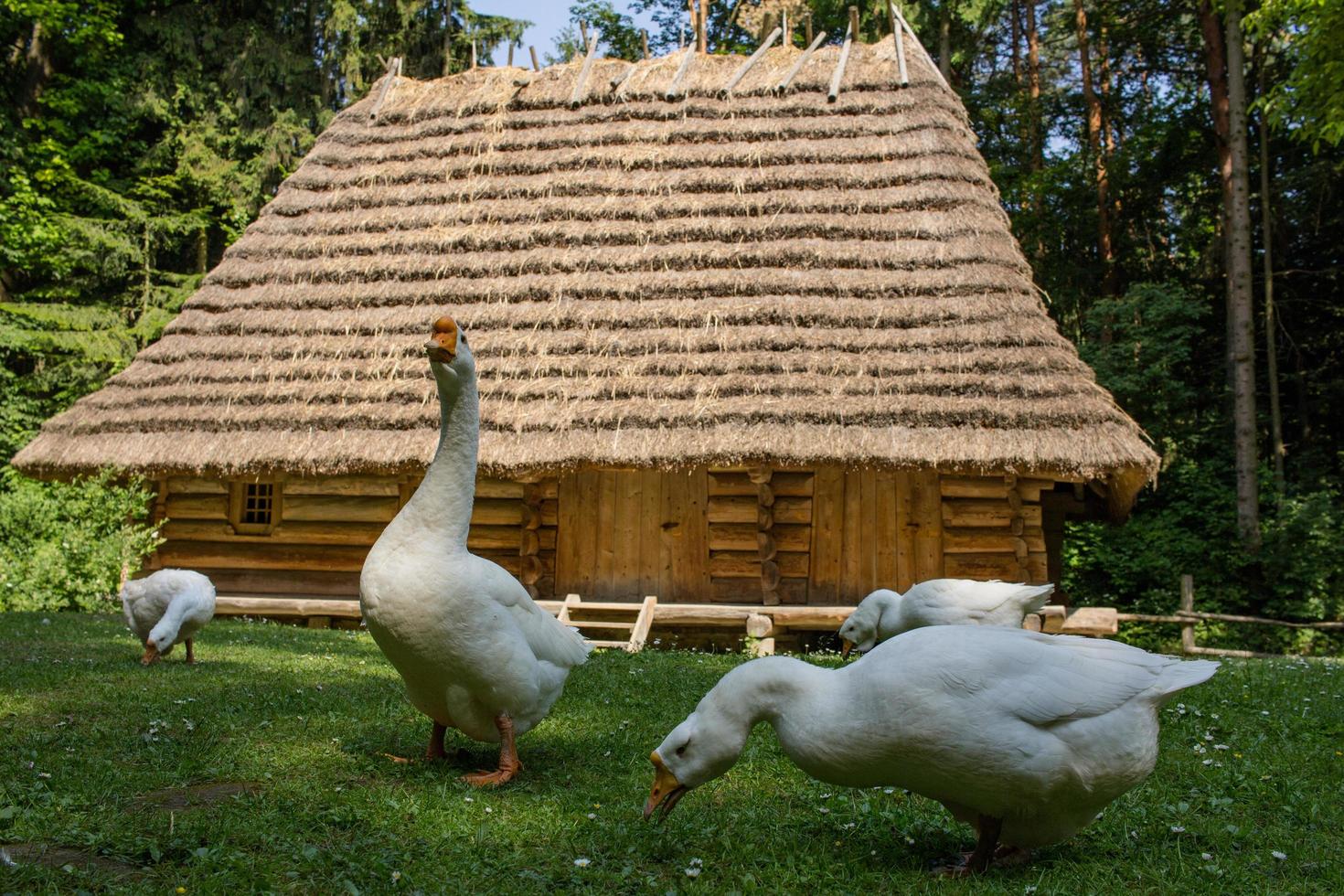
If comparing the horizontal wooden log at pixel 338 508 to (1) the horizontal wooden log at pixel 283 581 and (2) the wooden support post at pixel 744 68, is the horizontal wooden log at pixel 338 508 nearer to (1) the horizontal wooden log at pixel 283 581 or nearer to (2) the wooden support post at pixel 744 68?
(1) the horizontal wooden log at pixel 283 581

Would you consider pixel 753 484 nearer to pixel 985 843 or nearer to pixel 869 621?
pixel 869 621

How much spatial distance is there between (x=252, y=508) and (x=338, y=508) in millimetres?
1468

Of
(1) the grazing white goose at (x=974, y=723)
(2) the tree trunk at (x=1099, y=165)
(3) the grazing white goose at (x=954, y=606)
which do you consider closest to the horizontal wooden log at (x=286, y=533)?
(3) the grazing white goose at (x=954, y=606)

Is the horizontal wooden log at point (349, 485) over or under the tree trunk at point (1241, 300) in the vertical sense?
under

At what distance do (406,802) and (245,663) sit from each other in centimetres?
408

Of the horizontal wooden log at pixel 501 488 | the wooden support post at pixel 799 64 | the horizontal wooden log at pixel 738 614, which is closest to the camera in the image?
the horizontal wooden log at pixel 738 614

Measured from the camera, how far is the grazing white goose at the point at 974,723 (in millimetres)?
3014

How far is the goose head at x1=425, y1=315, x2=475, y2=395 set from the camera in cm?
416

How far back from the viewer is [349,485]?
12.5 meters

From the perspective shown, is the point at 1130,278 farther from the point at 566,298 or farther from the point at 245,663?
the point at 245,663

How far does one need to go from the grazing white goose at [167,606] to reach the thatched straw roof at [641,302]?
420 centimetres

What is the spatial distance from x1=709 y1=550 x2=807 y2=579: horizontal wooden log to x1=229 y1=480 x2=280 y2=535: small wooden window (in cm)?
565

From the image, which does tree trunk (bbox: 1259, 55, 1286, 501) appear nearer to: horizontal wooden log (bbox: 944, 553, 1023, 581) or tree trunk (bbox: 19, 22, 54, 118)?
horizontal wooden log (bbox: 944, 553, 1023, 581)

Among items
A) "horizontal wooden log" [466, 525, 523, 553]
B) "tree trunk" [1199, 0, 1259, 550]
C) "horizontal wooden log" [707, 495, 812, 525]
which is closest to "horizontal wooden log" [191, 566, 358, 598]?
"horizontal wooden log" [466, 525, 523, 553]
